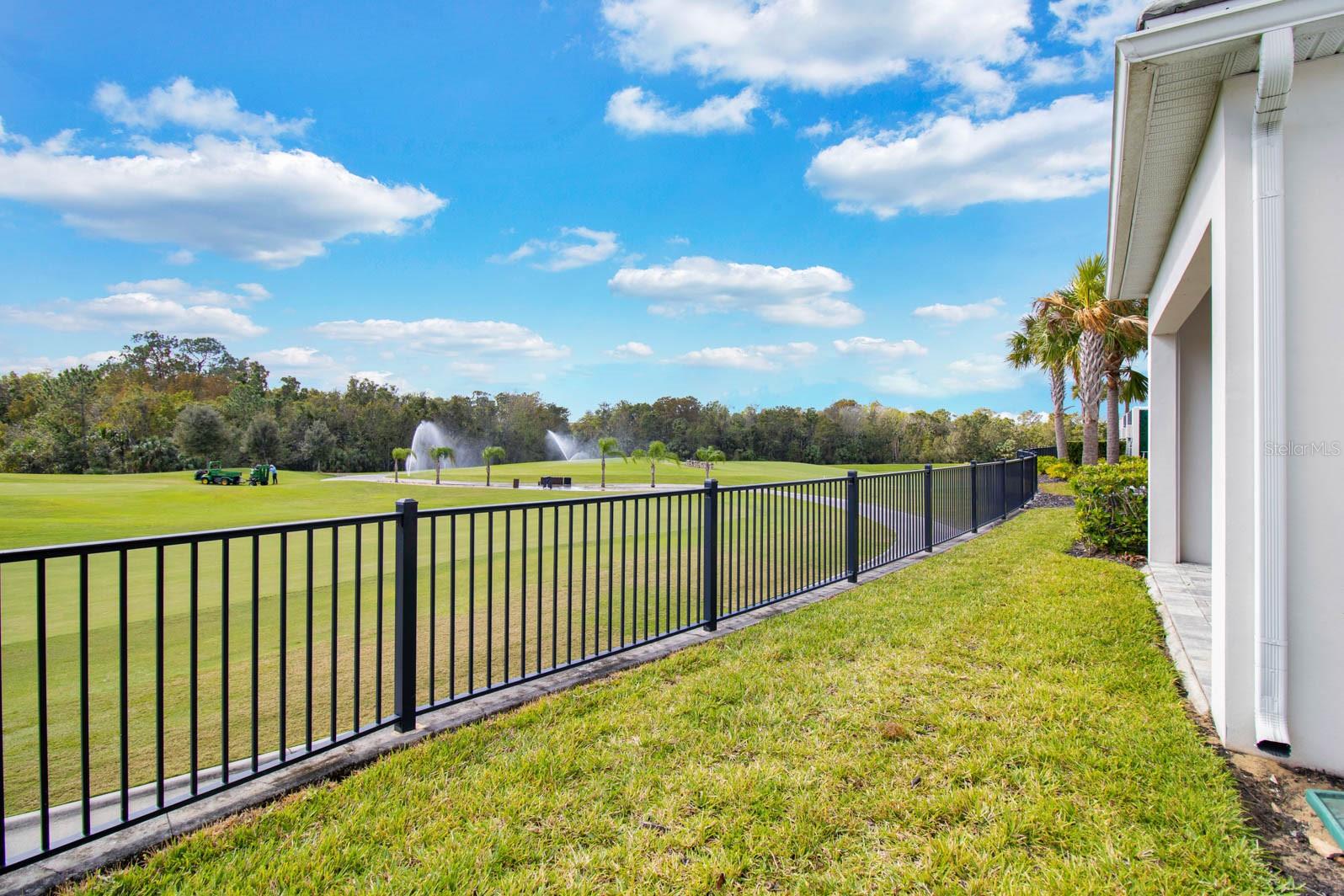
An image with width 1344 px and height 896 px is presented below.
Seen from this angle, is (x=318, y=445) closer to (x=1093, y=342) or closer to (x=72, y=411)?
(x=72, y=411)

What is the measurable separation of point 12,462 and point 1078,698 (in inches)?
2158

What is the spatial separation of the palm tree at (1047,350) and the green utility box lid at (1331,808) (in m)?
19.7

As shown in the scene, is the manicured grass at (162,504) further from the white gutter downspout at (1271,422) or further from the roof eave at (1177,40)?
the white gutter downspout at (1271,422)

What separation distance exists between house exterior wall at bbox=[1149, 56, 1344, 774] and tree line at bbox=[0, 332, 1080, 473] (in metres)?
41.3

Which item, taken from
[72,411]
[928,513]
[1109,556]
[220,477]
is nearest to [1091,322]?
[1109,556]

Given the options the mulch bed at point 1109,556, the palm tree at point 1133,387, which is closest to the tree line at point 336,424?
the palm tree at point 1133,387

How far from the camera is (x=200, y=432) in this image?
43969 mm

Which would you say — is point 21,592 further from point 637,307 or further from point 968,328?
point 637,307

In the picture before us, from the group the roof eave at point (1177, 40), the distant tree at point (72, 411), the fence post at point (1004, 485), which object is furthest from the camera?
the distant tree at point (72, 411)

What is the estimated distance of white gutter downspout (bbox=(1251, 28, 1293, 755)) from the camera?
2557 mm

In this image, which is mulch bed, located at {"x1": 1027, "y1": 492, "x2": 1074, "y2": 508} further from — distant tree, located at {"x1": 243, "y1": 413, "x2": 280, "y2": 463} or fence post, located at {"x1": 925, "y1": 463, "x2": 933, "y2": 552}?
distant tree, located at {"x1": 243, "y1": 413, "x2": 280, "y2": 463}

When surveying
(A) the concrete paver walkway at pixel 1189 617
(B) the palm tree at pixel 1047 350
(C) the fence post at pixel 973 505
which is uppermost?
(B) the palm tree at pixel 1047 350

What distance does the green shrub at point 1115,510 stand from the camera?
7.19m

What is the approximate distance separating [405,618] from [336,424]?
2211 inches
